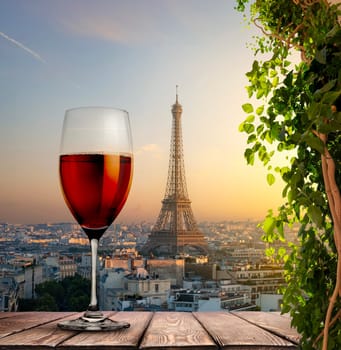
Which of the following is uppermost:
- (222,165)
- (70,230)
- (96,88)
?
(96,88)

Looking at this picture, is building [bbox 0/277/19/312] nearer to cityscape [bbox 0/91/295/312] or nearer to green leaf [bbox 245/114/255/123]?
cityscape [bbox 0/91/295/312]

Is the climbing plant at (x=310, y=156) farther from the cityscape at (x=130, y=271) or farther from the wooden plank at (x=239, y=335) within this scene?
the cityscape at (x=130, y=271)

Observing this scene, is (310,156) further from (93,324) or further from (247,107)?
(93,324)

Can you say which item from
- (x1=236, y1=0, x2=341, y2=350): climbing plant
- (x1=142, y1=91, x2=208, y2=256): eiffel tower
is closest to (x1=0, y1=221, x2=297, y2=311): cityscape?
(x1=142, y1=91, x2=208, y2=256): eiffel tower

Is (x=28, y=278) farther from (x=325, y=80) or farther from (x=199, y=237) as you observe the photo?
(x=325, y=80)

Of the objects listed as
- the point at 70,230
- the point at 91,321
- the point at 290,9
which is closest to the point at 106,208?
the point at 91,321

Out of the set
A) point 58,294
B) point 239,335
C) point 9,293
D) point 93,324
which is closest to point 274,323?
point 239,335
